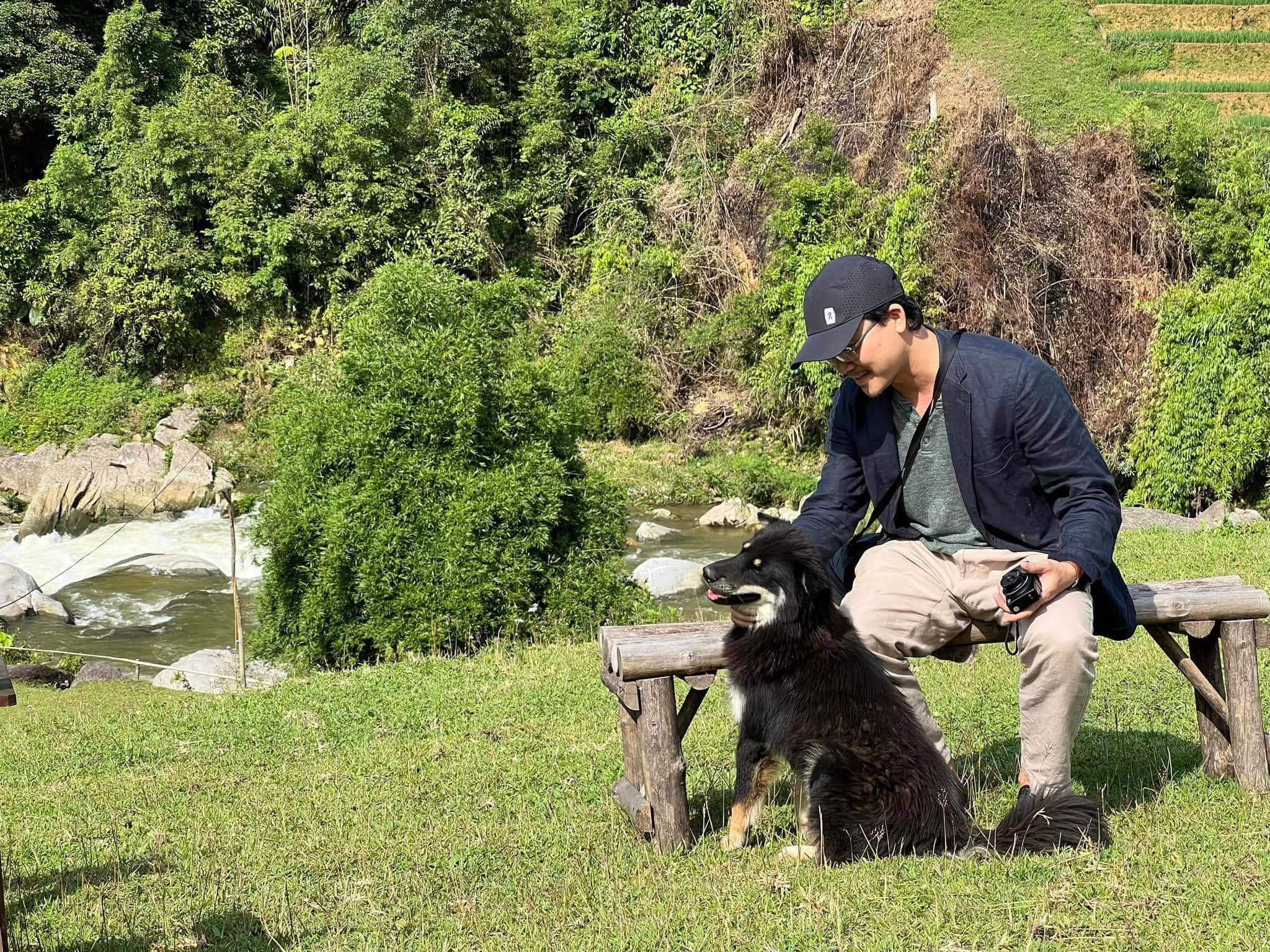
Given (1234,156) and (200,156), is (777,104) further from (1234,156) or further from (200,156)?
(200,156)

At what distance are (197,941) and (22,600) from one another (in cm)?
1331

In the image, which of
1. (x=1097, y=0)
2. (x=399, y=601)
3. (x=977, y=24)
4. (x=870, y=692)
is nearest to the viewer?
(x=870, y=692)

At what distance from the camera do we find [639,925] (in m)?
3.56

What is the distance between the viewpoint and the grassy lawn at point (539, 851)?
3516mm

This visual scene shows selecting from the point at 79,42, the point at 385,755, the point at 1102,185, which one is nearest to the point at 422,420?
the point at 385,755

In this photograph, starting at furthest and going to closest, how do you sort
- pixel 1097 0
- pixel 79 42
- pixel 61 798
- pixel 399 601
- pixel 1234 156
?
pixel 1097 0
pixel 79 42
pixel 1234 156
pixel 399 601
pixel 61 798

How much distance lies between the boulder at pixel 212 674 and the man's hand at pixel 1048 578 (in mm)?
8013

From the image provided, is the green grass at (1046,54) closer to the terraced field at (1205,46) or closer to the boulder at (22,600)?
the terraced field at (1205,46)

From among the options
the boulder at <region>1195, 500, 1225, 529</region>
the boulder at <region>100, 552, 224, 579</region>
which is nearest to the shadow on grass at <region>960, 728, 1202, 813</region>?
the boulder at <region>1195, 500, 1225, 529</region>

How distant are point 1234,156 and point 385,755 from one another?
18.7 m

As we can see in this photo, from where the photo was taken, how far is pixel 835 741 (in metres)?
3.92

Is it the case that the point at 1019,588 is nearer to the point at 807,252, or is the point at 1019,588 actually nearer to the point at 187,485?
the point at 807,252

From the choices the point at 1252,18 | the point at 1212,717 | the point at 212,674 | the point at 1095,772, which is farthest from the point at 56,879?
the point at 1252,18

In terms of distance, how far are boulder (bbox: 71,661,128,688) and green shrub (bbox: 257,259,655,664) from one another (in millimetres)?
1632
